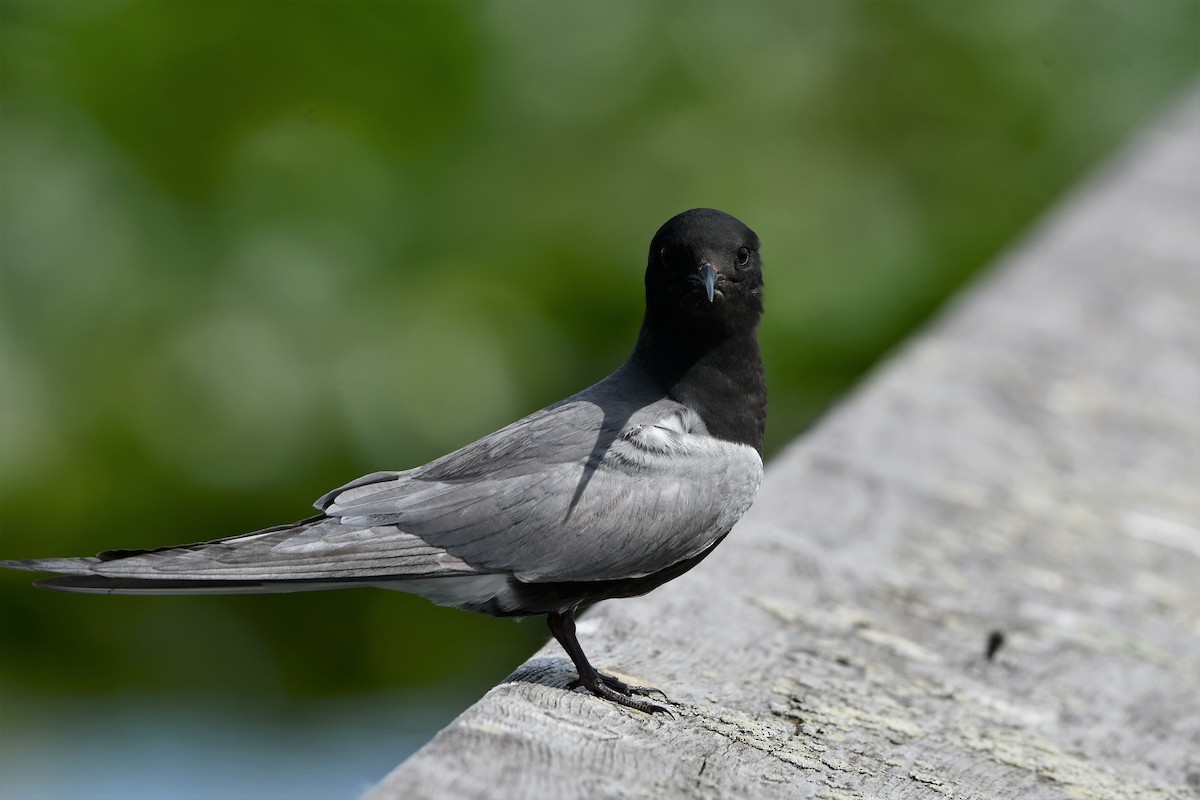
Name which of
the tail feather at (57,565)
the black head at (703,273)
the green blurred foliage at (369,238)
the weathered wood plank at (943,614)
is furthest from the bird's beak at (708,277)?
the green blurred foliage at (369,238)

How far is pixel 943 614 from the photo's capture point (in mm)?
3012

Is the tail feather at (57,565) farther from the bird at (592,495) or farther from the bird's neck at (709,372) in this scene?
the bird's neck at (709,372)

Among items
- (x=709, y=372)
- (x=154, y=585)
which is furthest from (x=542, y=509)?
(x=154, y=585)

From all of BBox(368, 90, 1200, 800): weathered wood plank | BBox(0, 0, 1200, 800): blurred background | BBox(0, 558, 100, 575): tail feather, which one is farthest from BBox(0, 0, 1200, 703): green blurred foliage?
BBox(0, 558, 100, 575): tail feather

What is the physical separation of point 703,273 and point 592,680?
29.3 inches

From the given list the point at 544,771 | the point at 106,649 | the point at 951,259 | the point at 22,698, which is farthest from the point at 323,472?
Result: the point at 951,259

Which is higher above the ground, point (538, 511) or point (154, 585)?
point (538, 511)

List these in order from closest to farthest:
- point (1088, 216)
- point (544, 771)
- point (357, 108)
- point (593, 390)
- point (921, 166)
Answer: point (544, 771)
point (593, 390)
point (357, 108)
point (1088, 216)
point (921, 166)

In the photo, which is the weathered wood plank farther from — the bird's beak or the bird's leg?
the bird's beak

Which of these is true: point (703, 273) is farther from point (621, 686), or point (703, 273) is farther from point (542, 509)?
point (621, 686)

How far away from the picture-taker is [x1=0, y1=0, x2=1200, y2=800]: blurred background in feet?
13.8

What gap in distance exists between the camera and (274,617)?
4.29 meters

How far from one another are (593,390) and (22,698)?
2710mm

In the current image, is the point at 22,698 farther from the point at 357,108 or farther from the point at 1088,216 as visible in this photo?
the point at 1088,216
